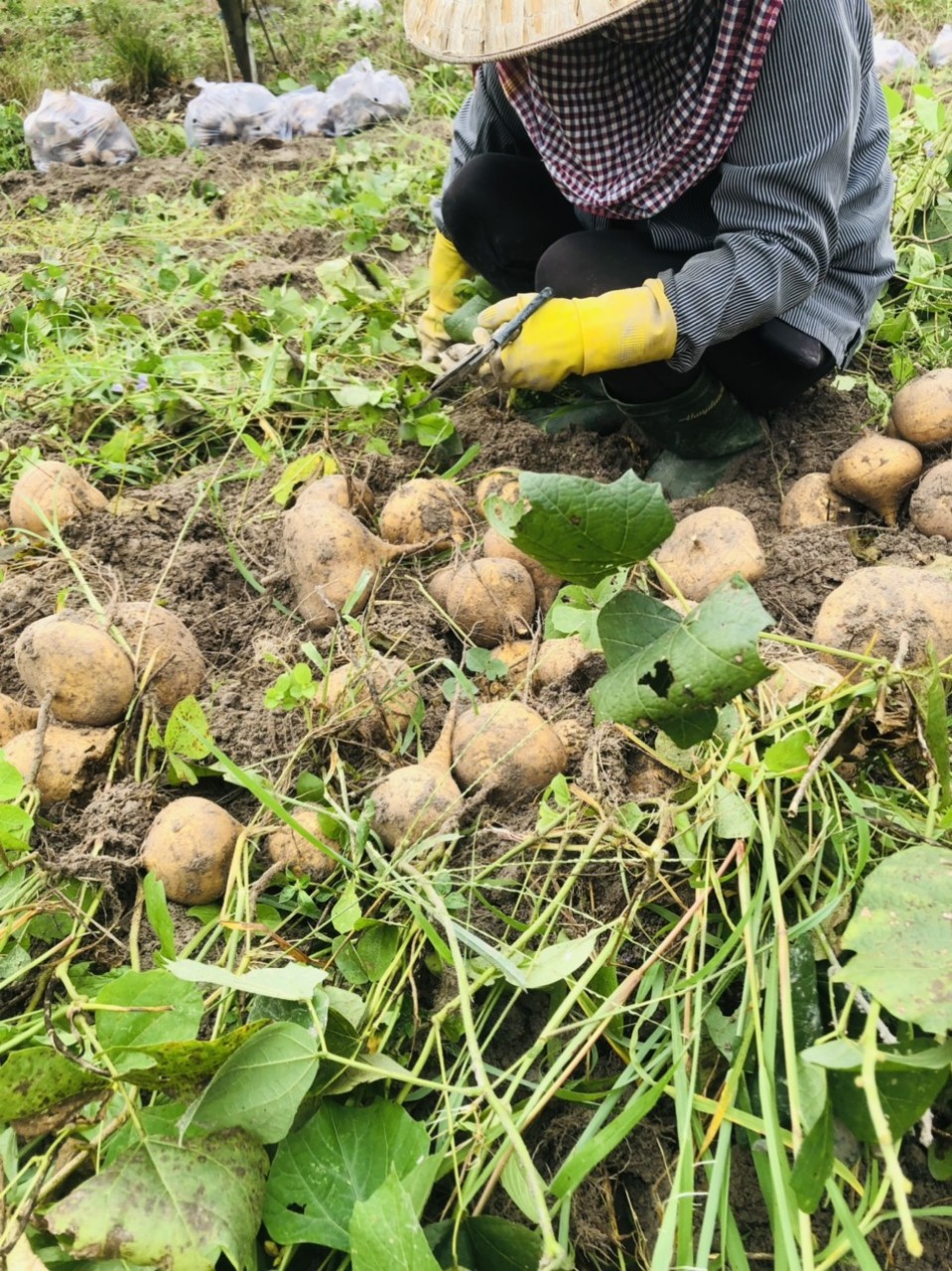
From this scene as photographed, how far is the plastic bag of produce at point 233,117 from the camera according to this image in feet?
13.2

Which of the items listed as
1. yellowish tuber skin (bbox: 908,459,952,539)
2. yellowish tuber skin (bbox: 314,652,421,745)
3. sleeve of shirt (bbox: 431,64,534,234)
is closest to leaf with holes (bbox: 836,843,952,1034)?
yellowish tuber skin (bbox: 314,652,421,745)

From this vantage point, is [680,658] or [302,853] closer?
[680,658]

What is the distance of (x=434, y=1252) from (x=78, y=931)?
57 cm

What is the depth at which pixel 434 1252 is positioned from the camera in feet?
2.99

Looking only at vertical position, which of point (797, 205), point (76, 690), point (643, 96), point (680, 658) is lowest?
point (76, 690)

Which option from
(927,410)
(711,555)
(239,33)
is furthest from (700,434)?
(239,33)

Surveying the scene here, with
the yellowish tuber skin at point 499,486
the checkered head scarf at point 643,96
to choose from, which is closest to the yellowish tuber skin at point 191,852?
the yellowish tuber skin at point 499,486

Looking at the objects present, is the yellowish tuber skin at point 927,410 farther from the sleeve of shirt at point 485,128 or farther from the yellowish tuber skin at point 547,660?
the sleeve of shirt at point 485,128

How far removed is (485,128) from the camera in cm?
227

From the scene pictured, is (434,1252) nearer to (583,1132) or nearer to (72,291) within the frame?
(583,1132)

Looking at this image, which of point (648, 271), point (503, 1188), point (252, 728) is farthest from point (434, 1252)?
point (648, 271)

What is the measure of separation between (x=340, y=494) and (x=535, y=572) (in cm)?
38

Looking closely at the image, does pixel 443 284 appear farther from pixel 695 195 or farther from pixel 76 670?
pixel 76 670

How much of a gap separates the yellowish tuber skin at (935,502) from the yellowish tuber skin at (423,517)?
764 mm
